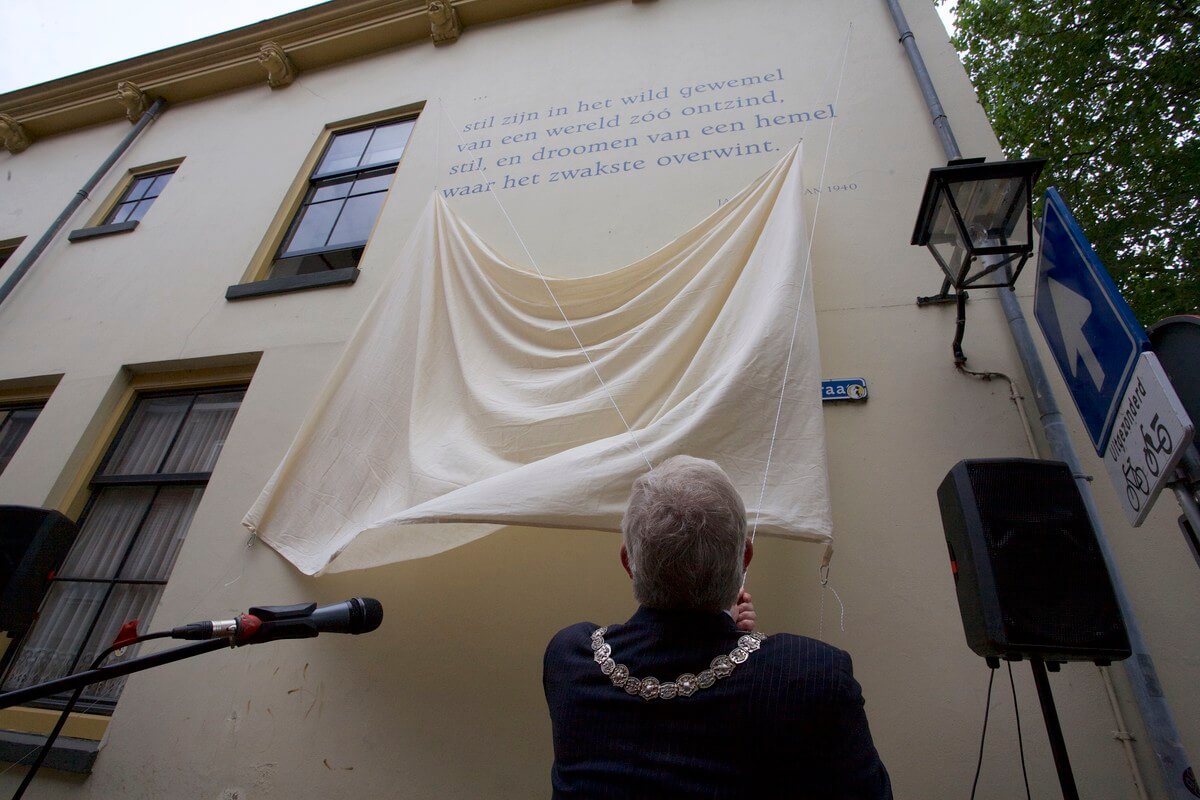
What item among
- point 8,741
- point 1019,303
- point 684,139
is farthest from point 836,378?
point 8,741

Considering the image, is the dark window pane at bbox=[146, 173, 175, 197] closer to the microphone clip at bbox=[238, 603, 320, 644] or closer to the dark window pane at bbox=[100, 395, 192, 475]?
the dark window pane at bbox=[100, 395, 192, 475]

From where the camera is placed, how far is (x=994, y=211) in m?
1.88

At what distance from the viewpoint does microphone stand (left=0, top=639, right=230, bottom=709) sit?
105 centimetres

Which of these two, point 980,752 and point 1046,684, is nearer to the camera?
point 1046,684

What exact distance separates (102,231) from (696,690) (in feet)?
18.5

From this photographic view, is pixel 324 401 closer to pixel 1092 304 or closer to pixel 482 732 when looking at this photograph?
pixel 482 732

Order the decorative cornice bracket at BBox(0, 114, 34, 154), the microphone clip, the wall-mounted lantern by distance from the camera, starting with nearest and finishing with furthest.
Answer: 1. the microphone clip
2. the wall-mounted lantern
3. the decorative cornice bracket at BBox(0, 114, 34, 154)

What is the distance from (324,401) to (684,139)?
249cm

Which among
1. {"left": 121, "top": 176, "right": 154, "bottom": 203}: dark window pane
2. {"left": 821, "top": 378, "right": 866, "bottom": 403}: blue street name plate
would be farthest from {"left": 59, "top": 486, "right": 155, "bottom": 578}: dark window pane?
{"left": 821, "top": 378, "right": 866, "bottom": 403}: blue street name plate

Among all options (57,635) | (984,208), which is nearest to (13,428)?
(57,635)

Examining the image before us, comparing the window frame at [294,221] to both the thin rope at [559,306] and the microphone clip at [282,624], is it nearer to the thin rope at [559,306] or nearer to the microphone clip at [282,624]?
the thin rope at [559,306]

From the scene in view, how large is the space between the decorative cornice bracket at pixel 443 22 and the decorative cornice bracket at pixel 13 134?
4709 mm

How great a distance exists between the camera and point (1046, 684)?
133 cm

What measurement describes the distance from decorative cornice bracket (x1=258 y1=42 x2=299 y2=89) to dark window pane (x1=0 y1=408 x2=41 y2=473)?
3.36 metres
